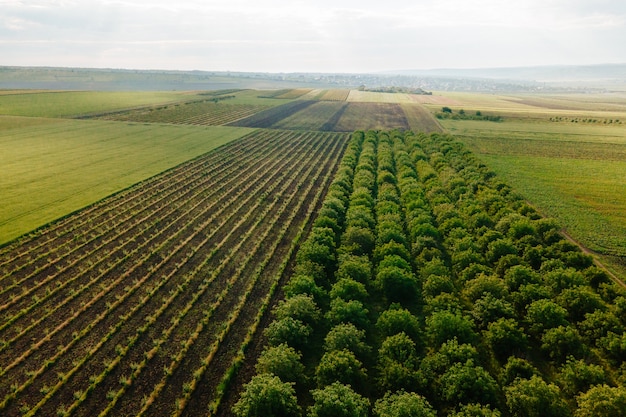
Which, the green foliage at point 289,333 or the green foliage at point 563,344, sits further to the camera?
the green foliage at point 289,333

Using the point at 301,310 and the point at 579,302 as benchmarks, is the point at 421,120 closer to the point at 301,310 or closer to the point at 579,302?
the point at 579,302

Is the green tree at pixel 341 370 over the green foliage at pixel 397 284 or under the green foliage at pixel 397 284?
under

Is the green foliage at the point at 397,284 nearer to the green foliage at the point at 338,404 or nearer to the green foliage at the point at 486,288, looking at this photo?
the green foliage at the point at 486,288

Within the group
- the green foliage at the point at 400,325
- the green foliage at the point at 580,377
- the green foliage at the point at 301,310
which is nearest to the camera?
the green foliage at the point at 580,377

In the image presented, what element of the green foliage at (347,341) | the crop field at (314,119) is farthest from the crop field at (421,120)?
the green foliage at (347,341)

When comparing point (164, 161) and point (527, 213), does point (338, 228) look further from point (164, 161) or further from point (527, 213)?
point (164, 161)

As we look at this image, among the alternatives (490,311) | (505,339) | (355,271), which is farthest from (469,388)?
(355,271)
